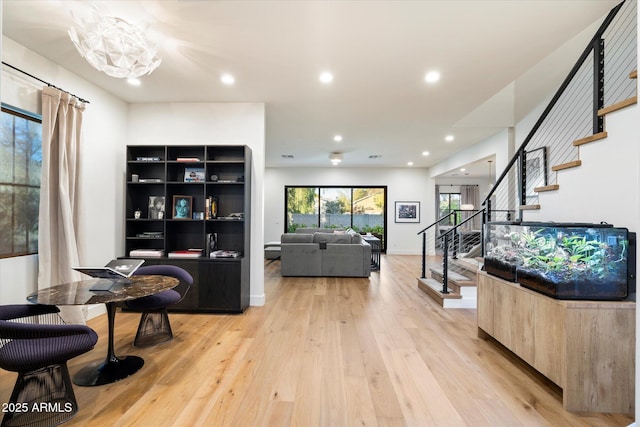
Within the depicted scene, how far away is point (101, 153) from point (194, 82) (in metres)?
1.51

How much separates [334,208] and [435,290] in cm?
567

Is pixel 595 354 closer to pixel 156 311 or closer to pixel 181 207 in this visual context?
pixel 156 311

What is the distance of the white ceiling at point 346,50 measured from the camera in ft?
7.23

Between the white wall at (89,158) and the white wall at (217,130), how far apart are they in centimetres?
29

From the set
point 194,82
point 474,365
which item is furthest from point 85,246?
point 474,365

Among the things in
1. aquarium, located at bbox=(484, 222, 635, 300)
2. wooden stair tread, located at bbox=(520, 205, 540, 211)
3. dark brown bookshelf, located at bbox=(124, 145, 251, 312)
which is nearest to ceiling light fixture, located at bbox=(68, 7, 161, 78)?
dark brown bookshelf, located at bbox=(124, 145, 251, 312)

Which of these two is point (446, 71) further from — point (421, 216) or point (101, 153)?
point (421, 216)

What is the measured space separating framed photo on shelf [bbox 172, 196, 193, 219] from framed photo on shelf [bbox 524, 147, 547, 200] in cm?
501

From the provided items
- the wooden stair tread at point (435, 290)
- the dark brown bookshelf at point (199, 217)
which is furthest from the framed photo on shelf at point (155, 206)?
the wooden stair tread at point (435, 290)

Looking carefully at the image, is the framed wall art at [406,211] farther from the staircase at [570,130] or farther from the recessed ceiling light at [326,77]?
the recessed ceiling light at [326,77]

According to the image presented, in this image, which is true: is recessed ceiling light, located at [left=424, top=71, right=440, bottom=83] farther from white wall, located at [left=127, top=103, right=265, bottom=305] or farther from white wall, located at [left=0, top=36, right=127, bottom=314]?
white wall, located at [left=0, top=36, right=127, bottom=314]

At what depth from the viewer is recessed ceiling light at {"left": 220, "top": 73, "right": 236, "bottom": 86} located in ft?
10.6

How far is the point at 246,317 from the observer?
3566 mm

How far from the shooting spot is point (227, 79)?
3301mm
